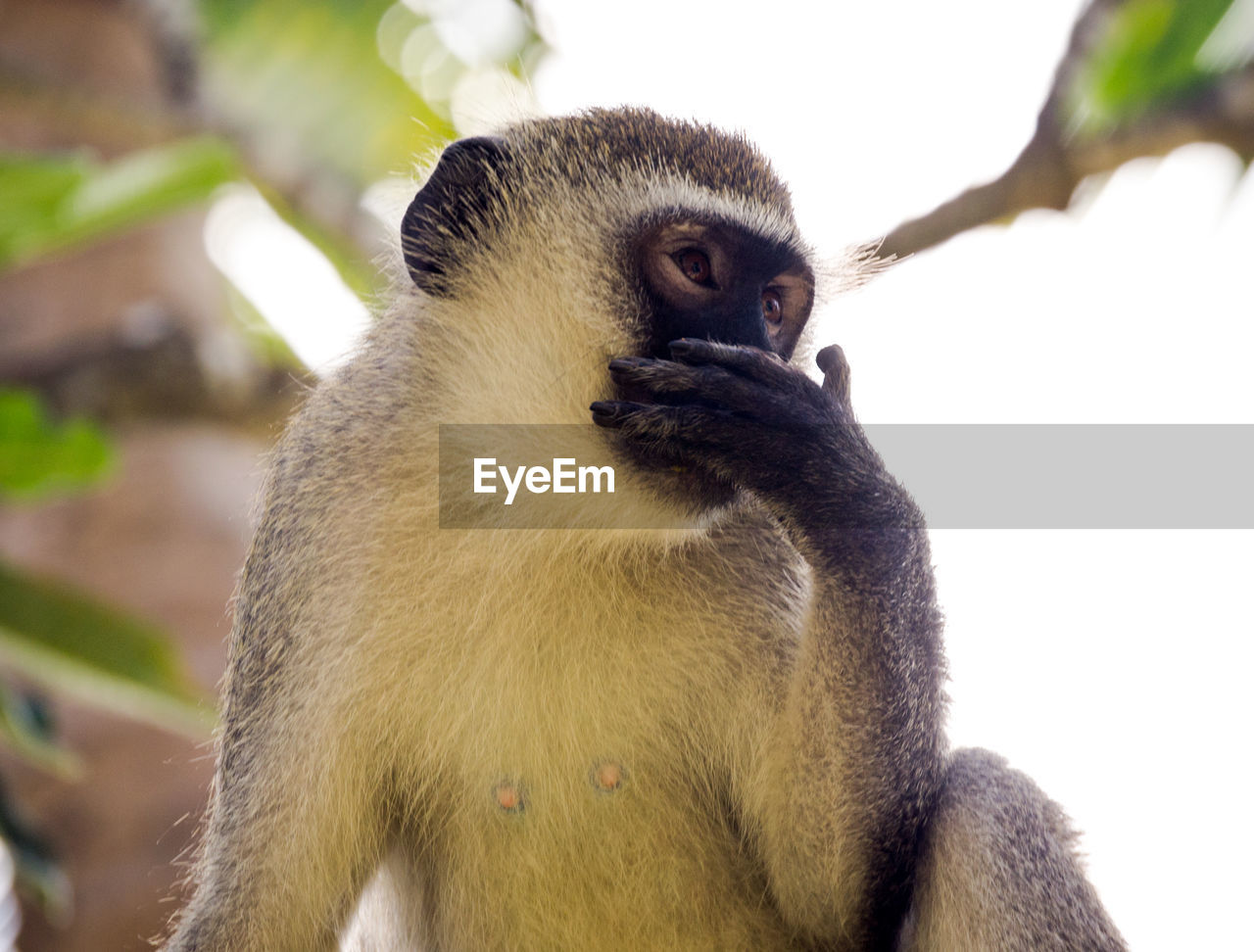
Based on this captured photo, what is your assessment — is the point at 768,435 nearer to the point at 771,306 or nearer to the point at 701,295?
the point at 701,295

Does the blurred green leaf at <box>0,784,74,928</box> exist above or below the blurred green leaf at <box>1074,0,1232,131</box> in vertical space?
below

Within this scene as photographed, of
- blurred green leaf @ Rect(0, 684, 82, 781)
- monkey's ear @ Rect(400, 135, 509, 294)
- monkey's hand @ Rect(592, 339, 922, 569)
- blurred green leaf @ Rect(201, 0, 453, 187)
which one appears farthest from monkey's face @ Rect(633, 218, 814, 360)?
blurred green leaf @ Rect(201, 0, 453, 187)

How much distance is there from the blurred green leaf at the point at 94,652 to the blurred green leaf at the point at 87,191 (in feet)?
5.75

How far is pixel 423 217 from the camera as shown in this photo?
291cm

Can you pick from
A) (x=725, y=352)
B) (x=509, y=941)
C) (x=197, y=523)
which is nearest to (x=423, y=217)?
(x=725, y=352)

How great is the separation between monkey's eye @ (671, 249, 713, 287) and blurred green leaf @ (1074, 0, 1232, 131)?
3403 millimetres

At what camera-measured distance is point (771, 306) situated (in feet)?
9.15

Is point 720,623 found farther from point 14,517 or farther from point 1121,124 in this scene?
point 14,517

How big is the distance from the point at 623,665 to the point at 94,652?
3442 mm

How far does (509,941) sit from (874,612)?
44.6 inches

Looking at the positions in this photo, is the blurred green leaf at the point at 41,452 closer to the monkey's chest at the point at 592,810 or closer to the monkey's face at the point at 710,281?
the monkey's chest at the point at 592,810

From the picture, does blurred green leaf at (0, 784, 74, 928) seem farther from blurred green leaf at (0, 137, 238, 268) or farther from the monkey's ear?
the monkey's ear

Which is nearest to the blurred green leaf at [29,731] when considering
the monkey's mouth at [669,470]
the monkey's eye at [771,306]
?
the monkey's mouth at [669,470]

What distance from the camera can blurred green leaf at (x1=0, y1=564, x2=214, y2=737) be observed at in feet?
16.6
